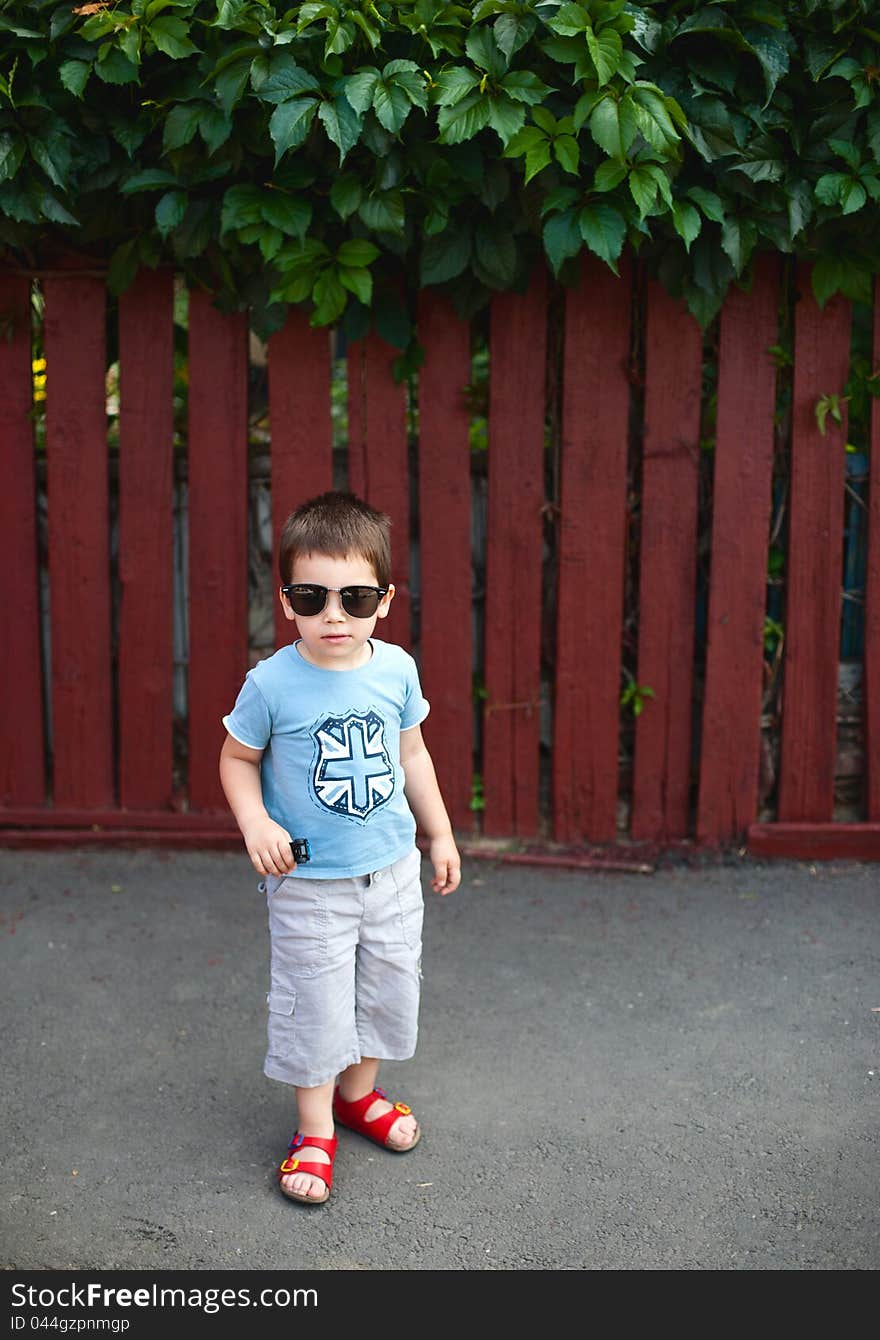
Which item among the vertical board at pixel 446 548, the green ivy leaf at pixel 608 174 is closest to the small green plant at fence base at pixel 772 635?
the vertical board at pixel 446 548

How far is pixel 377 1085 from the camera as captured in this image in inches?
116

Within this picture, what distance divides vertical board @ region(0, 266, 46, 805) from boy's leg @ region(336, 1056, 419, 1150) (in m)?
1.98

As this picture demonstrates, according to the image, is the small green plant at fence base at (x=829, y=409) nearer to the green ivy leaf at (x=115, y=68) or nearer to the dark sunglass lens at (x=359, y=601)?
the dark sunglass lens at (x=359, y=601)

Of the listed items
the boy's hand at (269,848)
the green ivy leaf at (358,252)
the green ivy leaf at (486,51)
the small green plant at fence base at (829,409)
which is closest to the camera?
the boy's hand at (269,848)

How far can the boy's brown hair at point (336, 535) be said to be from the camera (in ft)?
7.89

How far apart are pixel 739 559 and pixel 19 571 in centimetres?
232

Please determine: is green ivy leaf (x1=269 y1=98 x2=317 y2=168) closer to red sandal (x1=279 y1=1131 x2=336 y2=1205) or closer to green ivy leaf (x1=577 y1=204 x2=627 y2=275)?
green ivy leaf (x1=577 y1=204 x2=627 y2=275)

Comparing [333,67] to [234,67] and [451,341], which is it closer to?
[234,67]

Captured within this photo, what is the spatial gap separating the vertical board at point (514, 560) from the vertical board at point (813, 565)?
2.60 feet

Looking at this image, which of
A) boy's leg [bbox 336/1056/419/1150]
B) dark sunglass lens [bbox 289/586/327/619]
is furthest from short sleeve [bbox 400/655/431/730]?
boy's leg [bbox 336/1056/419/1150]

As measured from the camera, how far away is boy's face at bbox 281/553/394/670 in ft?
7.82

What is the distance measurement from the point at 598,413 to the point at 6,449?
1889 millimetres
